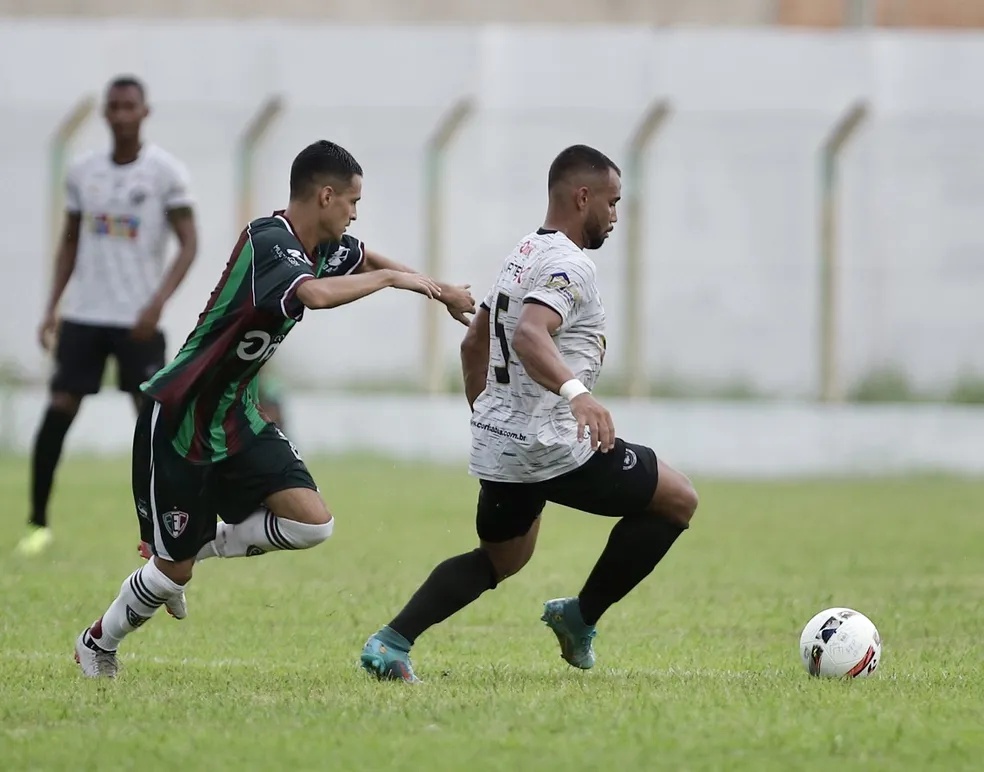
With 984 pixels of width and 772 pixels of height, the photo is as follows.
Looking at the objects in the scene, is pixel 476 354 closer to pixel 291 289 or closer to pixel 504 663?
pixel 291 289

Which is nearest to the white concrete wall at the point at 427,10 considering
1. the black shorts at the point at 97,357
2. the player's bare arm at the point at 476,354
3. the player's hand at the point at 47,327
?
the player's hand at the point at 47,327

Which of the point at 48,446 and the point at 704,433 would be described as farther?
the point at 704,433

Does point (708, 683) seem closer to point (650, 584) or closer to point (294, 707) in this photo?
point (294, 707)

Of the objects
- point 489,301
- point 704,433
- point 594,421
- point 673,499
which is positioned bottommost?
point 704,433

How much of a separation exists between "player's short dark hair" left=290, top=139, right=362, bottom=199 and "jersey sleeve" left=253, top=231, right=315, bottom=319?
0.80ft

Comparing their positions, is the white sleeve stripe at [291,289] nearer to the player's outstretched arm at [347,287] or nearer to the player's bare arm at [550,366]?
the player's outstretched arm at [347,287]

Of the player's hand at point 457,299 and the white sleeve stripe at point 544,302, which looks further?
the player's hand at point 457,299

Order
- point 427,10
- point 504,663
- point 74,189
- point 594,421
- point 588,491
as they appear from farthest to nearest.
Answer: point 427,10, point 74,189, point 504,663, point 588,491, point 594,421

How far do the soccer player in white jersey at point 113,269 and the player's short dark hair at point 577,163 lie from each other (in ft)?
14.2

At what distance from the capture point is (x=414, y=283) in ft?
20.5

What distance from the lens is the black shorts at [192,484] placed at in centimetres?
659

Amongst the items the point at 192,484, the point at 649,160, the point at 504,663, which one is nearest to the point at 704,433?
the point at 649,160

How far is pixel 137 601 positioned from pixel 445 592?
1.11 meters

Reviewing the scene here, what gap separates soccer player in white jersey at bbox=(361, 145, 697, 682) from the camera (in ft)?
21.0
